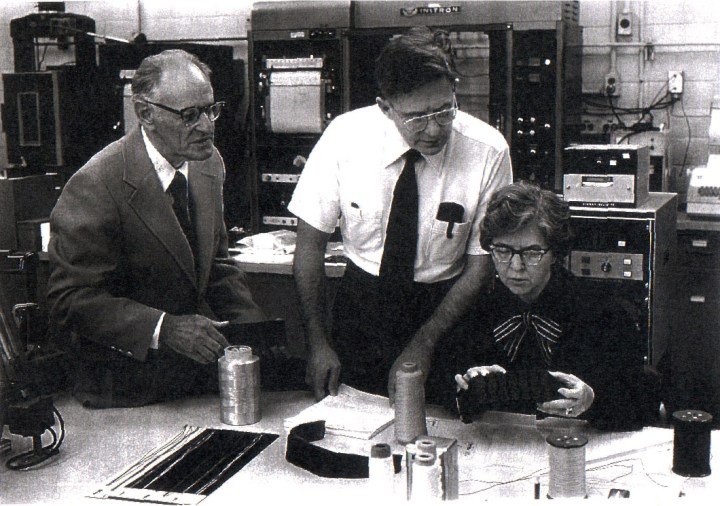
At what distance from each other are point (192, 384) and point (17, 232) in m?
2.29

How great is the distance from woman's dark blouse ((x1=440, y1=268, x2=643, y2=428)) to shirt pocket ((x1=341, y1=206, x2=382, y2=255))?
323mm

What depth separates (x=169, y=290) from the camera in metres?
2.08

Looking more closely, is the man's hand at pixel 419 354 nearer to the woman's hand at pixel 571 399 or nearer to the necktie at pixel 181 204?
the woman's hand at pixel 571 399

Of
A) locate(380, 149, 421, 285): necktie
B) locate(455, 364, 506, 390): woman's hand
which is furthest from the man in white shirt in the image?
locate(455, 364, 506, 390): woman's hand

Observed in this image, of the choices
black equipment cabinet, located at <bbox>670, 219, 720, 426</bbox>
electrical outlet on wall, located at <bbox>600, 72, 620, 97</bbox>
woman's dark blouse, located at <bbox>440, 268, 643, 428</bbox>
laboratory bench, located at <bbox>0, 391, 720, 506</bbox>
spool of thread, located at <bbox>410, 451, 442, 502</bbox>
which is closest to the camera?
spool of thread, located at <bbox>410, 451, 442, 502</bbox>

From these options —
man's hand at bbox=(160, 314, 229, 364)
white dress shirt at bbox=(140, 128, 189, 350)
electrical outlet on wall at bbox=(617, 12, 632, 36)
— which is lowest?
man's hand at bbox=(160, 314, 229, 364)

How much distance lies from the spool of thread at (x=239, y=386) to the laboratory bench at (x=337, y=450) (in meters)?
0.03

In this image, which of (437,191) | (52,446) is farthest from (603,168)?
(52,446)

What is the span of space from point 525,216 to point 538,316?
0.83ft

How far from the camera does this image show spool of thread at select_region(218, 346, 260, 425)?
183 centimetres

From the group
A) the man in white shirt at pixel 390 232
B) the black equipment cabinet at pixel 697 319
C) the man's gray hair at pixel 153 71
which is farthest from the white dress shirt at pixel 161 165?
the black equipment cabinet at pixel 697 319

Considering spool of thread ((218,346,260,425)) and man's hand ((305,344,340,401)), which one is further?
man's hand ((305,344,340,401))

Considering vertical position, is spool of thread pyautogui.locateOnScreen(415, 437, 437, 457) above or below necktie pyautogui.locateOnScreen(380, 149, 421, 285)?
below

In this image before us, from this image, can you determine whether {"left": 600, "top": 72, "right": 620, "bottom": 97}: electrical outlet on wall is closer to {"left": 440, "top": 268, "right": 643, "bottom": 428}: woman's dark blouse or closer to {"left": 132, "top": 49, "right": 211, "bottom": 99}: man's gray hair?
{"left": 440, "top": 268, "right": 643, "bottom": 428}: woman's dark blouse
